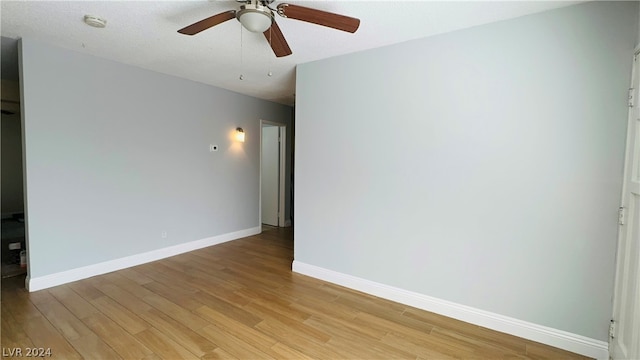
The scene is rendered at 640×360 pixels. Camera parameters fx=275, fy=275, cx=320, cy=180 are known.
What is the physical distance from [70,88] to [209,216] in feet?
7.50

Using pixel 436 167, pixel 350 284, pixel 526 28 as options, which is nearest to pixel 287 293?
pixel 350 284

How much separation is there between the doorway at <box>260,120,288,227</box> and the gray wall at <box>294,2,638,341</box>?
265 cm

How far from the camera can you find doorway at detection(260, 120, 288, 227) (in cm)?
566

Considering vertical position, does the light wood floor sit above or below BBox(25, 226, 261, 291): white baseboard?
below

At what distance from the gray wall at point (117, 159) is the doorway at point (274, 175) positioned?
3.41 ft

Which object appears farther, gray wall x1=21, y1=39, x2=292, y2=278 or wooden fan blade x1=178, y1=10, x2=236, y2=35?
gray wall x1=21, y1=39, x2=292, y2=278

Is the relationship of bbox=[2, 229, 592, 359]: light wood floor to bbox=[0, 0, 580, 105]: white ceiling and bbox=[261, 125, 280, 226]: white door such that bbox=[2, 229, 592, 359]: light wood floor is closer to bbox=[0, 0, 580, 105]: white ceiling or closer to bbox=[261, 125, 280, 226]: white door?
bbox=[0, 0, 580, 105]: white ceiling

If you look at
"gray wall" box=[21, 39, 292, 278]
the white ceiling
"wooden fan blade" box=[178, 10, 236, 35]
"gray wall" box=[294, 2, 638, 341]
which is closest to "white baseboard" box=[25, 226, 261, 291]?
"gray wall" box=[21, 39, 292, 278]

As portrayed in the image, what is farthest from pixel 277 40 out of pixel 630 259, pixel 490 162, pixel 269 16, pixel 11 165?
pixel 11 165

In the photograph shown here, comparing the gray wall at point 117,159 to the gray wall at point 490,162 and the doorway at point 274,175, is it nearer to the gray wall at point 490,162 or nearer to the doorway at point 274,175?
the doorway at point 274,175

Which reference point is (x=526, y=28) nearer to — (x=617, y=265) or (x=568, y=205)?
(x=568, y=205)

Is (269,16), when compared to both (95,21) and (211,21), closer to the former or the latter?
(211,21)

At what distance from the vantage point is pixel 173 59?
10.3 ft

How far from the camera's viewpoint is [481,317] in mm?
2309
